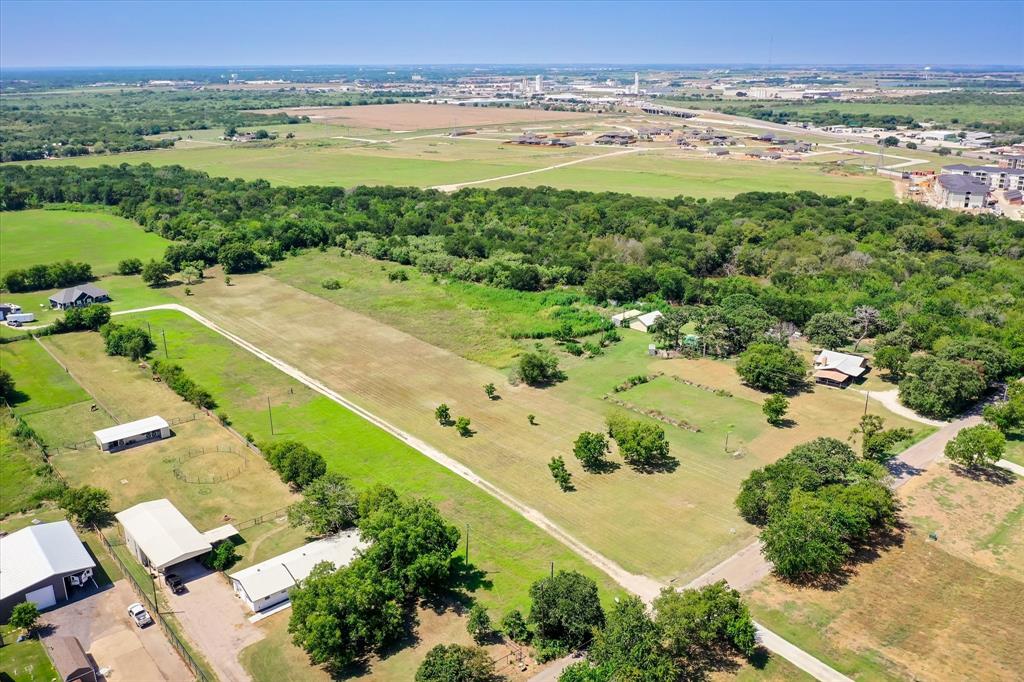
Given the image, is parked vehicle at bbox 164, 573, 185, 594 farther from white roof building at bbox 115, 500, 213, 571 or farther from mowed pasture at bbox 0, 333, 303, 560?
mowed pasture at bbox 0, 333, 303, 560

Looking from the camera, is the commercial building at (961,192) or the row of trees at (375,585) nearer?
the row of trees at (375,585)

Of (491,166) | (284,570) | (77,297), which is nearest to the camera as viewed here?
(284,570)

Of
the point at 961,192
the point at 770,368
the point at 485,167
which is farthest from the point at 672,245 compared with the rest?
the point at 485,167

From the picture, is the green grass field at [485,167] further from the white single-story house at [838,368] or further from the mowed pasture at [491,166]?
the white single-story house at [838,368]

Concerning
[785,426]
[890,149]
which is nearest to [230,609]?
[785,426]

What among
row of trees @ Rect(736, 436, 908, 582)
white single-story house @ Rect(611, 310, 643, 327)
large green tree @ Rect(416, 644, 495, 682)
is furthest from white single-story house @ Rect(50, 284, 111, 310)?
row of trees @ Rect(736, 436, 908, 582)

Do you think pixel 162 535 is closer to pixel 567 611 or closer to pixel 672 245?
pixel 567 611

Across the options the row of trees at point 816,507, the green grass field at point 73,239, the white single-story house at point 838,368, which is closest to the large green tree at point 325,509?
the row of trees at point 816,507

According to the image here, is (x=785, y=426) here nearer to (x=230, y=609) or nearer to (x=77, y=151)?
(x=230, y=609)
